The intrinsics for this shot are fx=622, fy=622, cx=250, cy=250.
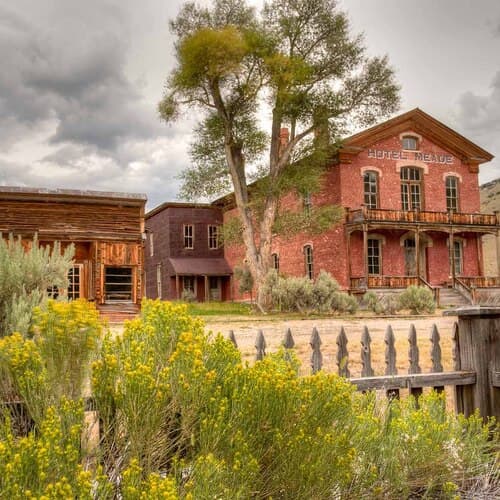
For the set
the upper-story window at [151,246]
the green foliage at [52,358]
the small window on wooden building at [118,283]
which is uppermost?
the upper-story window at [151,246]

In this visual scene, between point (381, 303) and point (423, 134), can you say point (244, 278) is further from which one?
point (423, 134)

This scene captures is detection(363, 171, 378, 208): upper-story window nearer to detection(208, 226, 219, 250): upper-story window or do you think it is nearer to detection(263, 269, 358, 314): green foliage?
detection(263, 269, 358, 314): green foliage

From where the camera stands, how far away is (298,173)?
26953mm

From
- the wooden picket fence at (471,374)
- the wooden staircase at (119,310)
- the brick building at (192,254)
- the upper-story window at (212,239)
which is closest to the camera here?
the wooden picket fence at (471,374)

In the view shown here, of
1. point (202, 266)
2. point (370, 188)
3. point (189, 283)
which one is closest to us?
point (370, 188)

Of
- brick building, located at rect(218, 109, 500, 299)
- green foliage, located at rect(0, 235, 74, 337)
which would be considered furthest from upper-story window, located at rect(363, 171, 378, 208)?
green foliage, located at rect(0, 235, 74, 337)

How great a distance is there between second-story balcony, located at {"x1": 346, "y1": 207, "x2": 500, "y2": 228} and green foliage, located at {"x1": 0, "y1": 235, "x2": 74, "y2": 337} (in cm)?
2221

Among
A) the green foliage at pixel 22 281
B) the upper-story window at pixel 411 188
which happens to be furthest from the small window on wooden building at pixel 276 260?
the green foliage at pixel 22 281

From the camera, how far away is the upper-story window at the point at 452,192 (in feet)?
105

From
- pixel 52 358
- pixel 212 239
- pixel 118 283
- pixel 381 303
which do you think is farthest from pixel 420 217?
pixel 52 358

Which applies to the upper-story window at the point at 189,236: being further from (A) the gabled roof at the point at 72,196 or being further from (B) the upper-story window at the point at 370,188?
(A) the gabled roof at the point at 72,196

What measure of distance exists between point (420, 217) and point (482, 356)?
82.1 ft

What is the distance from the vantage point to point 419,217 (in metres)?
28.8

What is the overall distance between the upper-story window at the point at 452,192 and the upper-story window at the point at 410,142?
2534 millimetres
